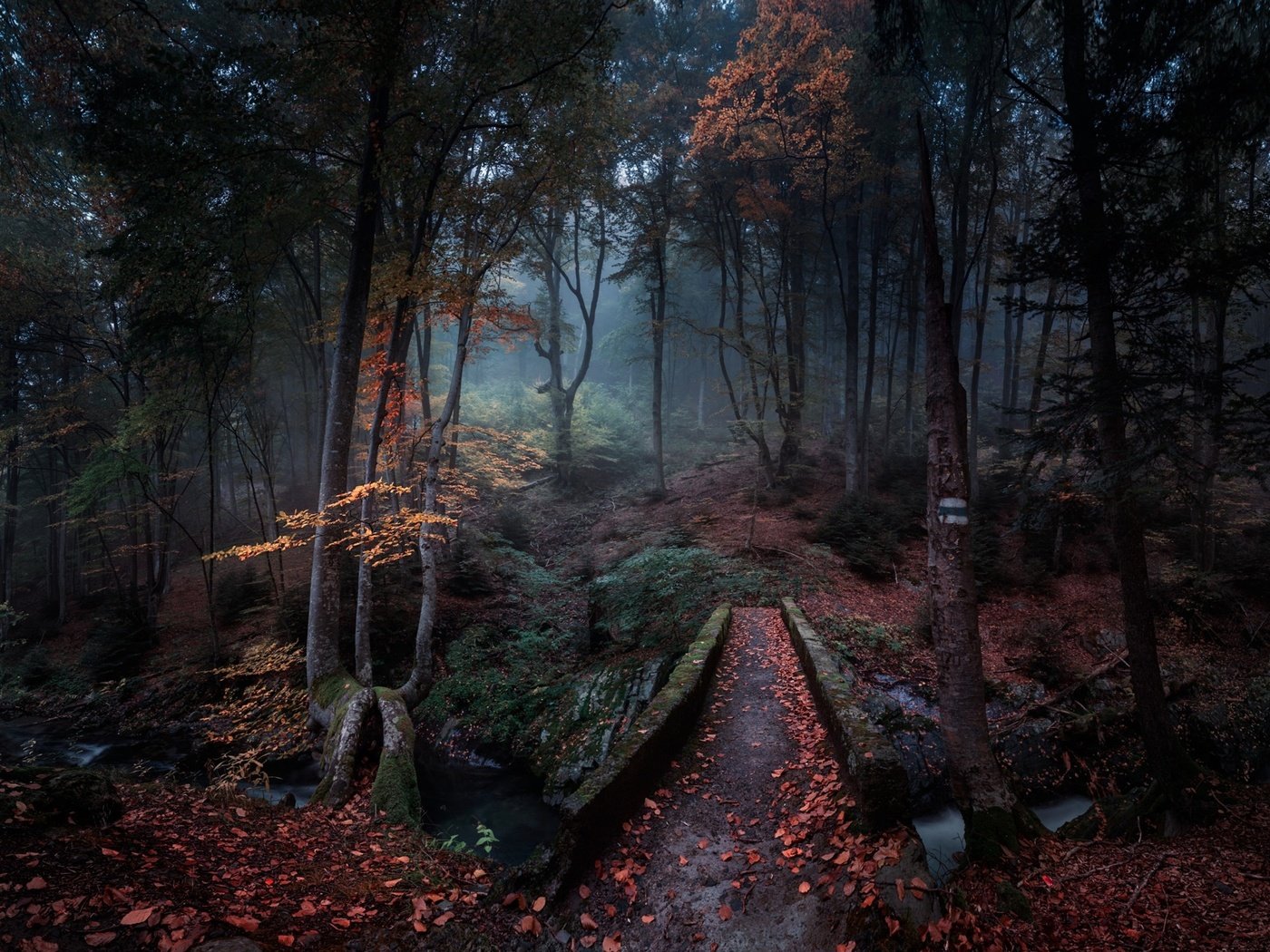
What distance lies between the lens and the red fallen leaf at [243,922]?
312 centimetres

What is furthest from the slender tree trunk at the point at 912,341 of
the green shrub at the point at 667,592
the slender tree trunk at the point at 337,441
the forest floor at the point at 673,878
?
the slender tree trunk at the point at 337,441

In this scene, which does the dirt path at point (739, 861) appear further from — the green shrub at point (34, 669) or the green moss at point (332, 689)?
the green shrub at point (34, 669)

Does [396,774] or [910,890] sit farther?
[396,774]

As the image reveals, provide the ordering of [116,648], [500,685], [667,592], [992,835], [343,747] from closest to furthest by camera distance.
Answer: [992,835] → [343,747] → [500,685] → [667,592] → [116,648]

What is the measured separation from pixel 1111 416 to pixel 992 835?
15.0 feet

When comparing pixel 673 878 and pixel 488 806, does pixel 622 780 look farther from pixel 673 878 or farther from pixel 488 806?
pixel 488 806

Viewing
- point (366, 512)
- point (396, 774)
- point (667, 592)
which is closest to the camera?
point (396, 774)

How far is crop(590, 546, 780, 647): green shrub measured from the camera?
10898mm

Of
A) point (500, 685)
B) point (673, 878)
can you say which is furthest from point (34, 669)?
point (673, 878)

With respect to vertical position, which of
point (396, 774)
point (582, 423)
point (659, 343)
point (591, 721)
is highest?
point (659, 343)

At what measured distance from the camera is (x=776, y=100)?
44.6 ft

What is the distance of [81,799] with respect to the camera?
3676mm

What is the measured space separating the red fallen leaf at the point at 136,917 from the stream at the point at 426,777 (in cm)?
421

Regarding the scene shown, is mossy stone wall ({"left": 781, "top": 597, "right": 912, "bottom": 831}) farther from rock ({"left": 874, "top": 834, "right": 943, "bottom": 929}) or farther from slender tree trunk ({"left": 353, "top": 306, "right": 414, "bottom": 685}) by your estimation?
slender tree trunk ({"left": 353, "top": 306, "right": 414, "bottom": 685})
